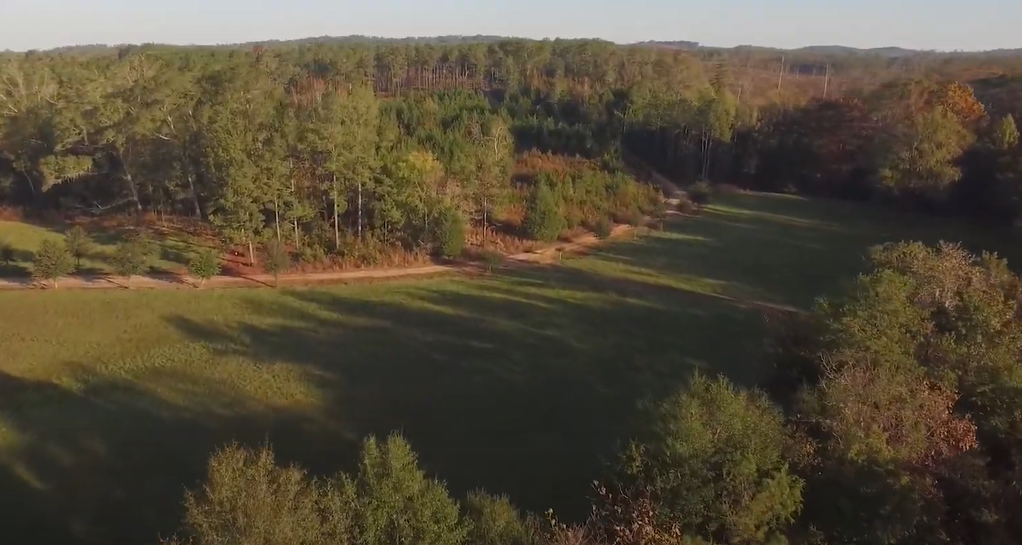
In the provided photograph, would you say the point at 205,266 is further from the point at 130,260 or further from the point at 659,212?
the point at 659,212

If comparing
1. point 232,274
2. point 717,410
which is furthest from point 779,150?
point 717,410

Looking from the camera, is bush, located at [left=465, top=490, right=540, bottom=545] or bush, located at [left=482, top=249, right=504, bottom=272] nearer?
bush, located at [left=465, top=490, right=540, bottom=545]

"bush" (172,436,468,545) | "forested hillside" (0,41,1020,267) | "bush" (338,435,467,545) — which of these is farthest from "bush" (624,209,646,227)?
"bush" (338,435,467,545)

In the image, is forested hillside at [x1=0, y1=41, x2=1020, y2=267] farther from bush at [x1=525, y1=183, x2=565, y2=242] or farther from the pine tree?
bush at [x1=525, y1=183, x2=565, y2=242]

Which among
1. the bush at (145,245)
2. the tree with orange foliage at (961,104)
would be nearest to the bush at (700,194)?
the tree with orange foliage at (961,104)

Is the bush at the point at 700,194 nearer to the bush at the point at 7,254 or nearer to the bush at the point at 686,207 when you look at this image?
the bush at the point at 686,207

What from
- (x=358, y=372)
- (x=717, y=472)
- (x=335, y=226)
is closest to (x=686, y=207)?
(x=335, y=226)
